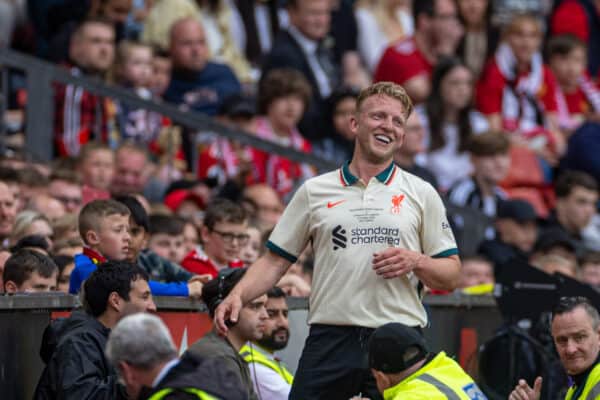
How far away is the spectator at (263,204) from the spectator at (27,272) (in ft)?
14.7

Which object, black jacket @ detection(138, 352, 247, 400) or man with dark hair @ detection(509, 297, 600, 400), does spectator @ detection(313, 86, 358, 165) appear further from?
black jacket @ detection(138, 352, 247, 400)

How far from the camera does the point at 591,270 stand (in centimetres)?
1402

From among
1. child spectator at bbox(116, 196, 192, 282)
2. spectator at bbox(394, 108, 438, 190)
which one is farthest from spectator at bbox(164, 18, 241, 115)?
child spectator at bbox(116, 196, 192, 282)

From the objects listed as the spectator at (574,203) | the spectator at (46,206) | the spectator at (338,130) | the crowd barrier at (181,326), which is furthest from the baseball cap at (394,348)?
the spectator at (574,203)

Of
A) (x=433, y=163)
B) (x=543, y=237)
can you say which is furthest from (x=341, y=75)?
→ (x=543, y=237)

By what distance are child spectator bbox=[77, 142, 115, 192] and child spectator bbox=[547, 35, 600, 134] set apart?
764 cm

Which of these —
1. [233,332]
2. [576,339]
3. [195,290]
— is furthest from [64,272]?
[576,339]

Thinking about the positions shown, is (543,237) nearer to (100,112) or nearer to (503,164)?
(503,164)

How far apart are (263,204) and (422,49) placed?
5.58m

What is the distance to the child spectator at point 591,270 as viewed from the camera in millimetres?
13922

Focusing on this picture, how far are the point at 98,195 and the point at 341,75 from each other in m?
5.93

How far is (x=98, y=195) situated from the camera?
12539 mm

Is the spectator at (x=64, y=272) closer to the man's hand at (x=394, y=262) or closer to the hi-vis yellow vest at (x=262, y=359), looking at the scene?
the hi-vis yellow vest at (x=262, y=359)

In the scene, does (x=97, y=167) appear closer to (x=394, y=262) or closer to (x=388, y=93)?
(x=388, y=93)
